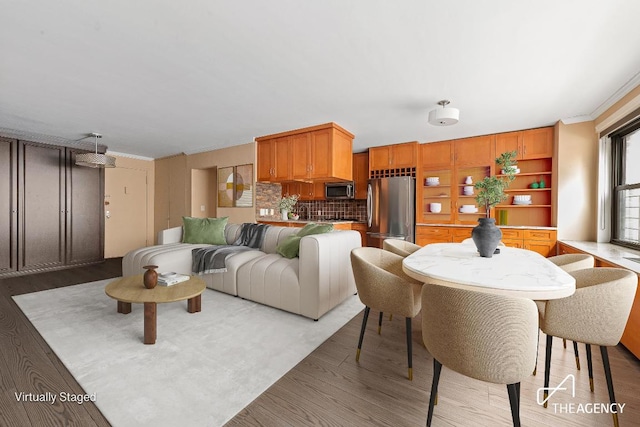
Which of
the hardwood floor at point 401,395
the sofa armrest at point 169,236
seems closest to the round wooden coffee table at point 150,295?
the hardwood floor at point 401,395

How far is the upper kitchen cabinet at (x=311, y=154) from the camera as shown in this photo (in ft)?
14.2

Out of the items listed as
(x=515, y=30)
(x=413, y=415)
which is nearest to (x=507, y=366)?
(x=413, y=415)

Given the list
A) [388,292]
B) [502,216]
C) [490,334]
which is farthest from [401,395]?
[502,216]

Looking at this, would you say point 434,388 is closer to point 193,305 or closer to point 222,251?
point 193,305

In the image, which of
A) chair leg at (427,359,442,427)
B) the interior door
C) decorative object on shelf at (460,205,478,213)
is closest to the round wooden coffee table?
chair leg at (427,359,442,427)

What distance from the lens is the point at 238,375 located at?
173 cm

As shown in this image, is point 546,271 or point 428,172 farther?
point 428,172

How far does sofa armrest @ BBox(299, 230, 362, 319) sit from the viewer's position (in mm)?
2547

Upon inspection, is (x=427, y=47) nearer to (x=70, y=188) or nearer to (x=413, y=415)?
(x=413, y=415)

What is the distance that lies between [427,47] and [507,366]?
7.34ft

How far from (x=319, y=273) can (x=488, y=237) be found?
139 cm

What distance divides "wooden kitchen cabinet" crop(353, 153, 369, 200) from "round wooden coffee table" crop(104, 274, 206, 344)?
4064 mm

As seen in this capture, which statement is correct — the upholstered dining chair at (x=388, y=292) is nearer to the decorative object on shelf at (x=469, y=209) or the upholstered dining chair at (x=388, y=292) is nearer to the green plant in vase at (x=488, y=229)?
Result: the green plant in vase at (x=488, y=229)

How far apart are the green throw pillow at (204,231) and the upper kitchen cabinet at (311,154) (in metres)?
1.36
